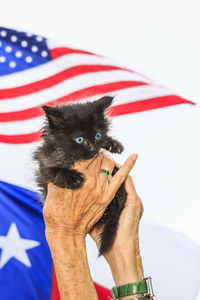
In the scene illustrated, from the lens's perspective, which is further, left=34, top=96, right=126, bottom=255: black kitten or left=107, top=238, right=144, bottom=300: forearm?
left=34, top=96, right=126, bottom=255: black kitten

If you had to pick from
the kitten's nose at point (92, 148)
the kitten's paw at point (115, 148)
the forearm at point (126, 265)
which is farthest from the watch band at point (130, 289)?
the kitten's paw at point (115, 148)

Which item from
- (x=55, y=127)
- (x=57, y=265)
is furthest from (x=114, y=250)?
A: (x=55, y=127)

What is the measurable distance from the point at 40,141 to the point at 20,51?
100cm

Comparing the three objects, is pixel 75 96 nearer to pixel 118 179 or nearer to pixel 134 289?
pixel 118 179

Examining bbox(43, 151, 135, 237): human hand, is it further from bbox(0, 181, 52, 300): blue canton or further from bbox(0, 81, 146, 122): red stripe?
bbox(0, 81, 146, 122): red stripe

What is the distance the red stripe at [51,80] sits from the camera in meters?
4.05

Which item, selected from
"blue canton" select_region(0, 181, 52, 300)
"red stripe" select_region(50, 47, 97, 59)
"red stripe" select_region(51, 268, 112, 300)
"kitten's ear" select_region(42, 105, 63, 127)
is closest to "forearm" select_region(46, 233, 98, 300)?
"kitten's ear" select_region(42, 105, 63, 127)

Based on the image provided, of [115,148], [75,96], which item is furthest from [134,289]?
[75,96]

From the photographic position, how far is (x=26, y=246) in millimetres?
3420

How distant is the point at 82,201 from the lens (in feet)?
7.16

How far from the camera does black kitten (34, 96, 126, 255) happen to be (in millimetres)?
2236

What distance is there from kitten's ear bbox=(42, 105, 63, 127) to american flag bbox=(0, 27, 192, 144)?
1.73m

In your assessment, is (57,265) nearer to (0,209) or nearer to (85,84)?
(0,209)

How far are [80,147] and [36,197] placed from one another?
62.4 inches
